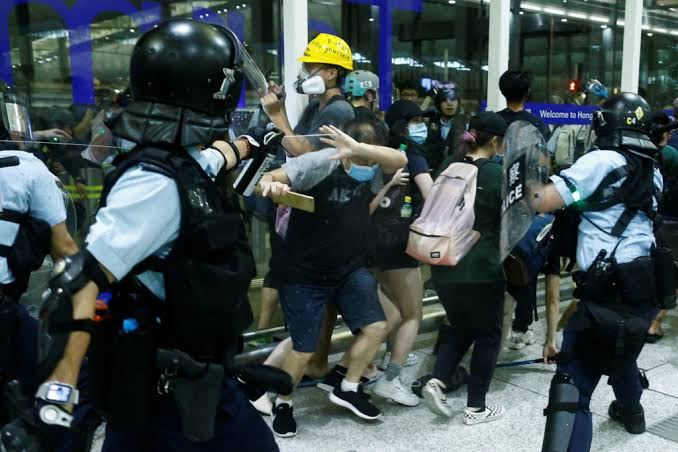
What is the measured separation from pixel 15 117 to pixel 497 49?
178 inches

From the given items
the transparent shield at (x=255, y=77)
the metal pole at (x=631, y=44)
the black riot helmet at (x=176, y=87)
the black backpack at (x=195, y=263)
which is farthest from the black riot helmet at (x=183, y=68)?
the metal pole at (x=631, y=44)

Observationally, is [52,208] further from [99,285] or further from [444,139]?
[444,139]

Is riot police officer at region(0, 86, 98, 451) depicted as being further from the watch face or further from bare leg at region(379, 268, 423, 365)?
bare leg at region(379, 268, 423, 365)

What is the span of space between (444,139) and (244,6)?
1672mm

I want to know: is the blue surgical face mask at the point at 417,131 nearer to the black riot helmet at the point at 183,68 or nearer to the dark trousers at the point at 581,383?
the dark trousers at the point at 581,383

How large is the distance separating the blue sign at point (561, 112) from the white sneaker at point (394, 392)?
10.5ft

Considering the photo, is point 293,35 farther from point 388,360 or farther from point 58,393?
point 58,393

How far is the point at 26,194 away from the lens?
2.83 m

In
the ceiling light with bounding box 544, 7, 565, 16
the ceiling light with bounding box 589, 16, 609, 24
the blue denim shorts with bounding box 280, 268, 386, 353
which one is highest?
the ceiling light with bounding box 544, 7, 565, 16

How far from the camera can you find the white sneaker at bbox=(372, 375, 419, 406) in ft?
13.5

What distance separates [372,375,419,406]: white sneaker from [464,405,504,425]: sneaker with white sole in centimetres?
35

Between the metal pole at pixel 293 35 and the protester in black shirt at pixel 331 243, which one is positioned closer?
the protester in black shirt at pixel 331 243

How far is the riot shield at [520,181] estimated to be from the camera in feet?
10.7

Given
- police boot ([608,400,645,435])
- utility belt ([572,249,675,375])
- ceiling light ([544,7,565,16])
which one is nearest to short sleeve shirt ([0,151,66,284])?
utility belt ([572,249,675,375])
